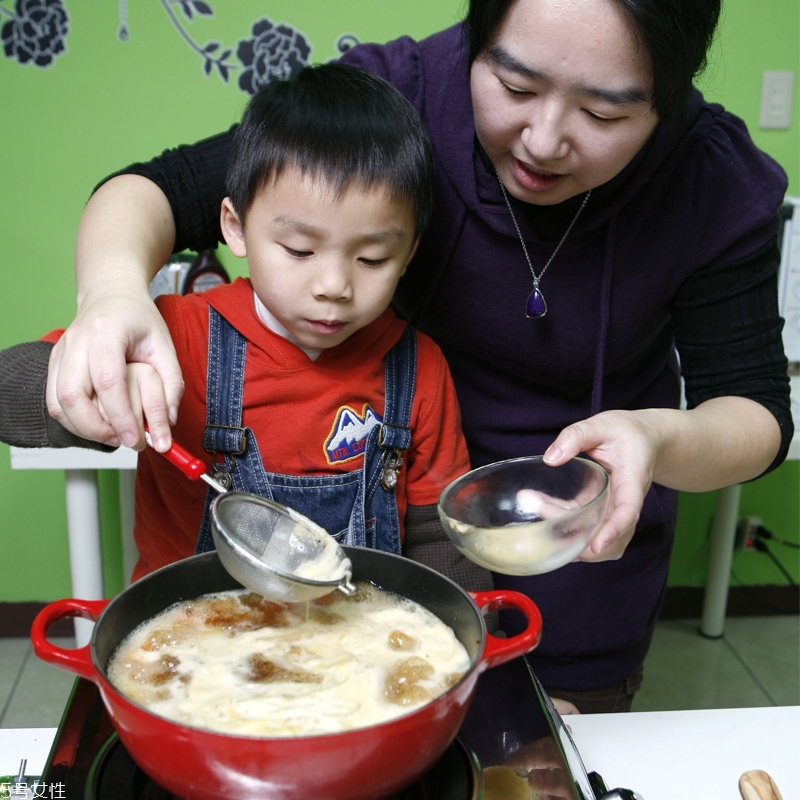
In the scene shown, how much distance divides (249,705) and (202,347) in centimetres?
54

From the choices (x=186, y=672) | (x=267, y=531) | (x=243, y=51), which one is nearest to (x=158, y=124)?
(x=243, y=51)

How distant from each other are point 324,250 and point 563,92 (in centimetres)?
30

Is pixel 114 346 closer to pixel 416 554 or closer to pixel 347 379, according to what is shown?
pixel 347 379

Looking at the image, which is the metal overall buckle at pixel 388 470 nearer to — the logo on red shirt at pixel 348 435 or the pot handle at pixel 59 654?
the logo on red shirt at pixel 348 435

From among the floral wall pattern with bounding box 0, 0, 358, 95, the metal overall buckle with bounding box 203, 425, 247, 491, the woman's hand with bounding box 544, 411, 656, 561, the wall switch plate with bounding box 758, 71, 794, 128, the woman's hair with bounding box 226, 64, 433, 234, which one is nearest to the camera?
the woman's hand with bounding box 544, 411, 656, 561

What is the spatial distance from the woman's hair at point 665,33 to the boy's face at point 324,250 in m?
0.21

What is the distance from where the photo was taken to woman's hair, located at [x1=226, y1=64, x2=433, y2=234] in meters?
0.97

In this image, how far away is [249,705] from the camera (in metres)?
0.69

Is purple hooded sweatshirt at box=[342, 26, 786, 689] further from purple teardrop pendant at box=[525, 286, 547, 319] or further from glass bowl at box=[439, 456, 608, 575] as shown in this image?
glass bowl at box=[439, 456, 608, 575]

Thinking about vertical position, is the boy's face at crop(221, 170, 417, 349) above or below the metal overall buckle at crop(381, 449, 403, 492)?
above

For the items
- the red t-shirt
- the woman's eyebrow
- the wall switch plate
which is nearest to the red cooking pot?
the red t-shirt

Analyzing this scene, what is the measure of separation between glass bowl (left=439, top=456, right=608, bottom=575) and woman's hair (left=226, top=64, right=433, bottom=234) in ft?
1.10

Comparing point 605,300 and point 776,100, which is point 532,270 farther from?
point 776,100

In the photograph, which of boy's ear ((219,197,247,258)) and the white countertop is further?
boy's ear ((219,197,247,258))
